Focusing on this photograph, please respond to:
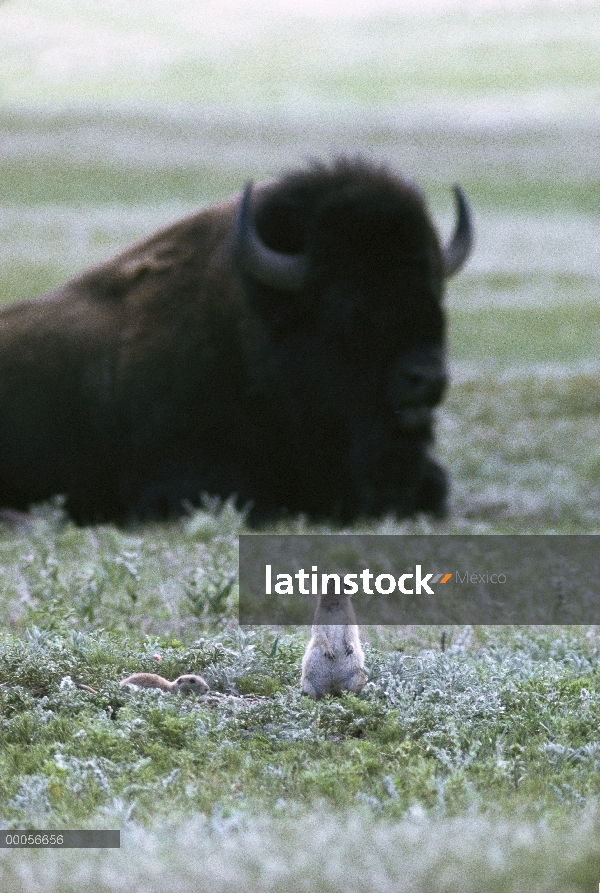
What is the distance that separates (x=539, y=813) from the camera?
372 cm

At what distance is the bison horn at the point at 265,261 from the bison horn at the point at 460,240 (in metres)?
1.23

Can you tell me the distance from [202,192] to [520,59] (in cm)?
798

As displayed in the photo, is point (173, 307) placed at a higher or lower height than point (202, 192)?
lower

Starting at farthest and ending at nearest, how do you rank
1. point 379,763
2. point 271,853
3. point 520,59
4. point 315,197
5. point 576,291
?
1. point 520,59
2. point 576,291
3. point 315,197
4. point 379,763
5. point 271,853

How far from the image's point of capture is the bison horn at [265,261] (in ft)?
28.9

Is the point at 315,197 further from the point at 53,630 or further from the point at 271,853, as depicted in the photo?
the point at 271,853

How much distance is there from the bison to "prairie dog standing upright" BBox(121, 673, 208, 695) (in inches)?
158

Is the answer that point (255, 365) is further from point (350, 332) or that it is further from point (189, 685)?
point (189, 685)

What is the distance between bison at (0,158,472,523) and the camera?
8641 millimetres

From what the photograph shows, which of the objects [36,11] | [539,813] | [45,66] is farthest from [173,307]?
[45,66]
